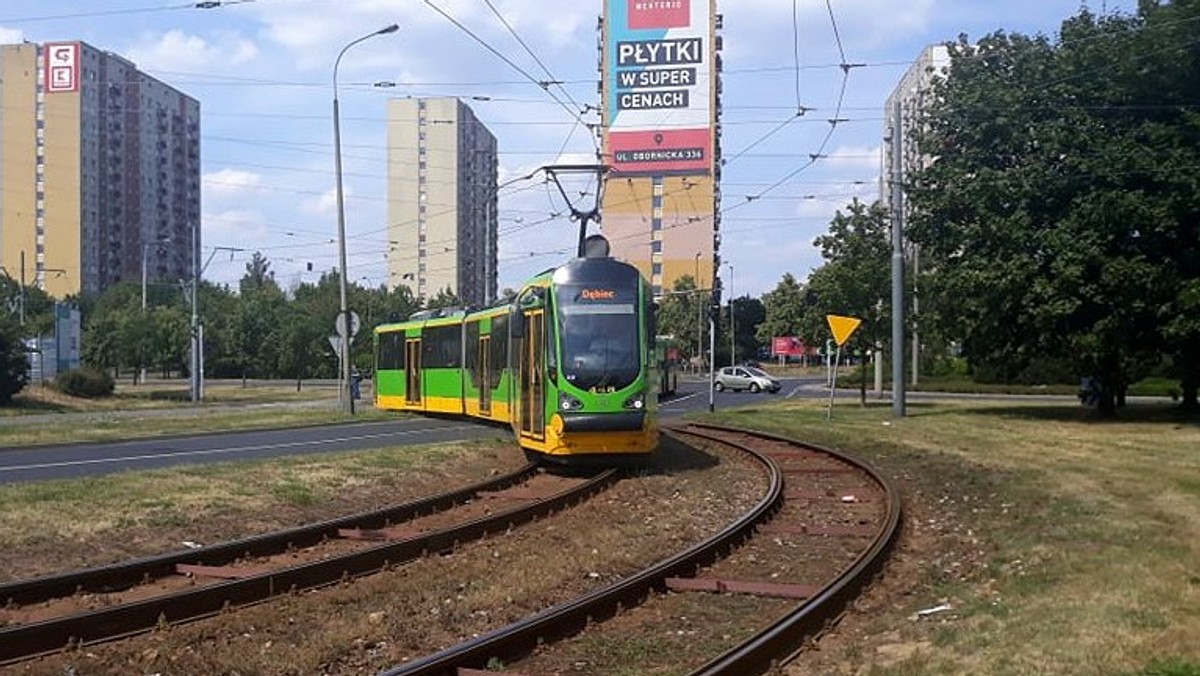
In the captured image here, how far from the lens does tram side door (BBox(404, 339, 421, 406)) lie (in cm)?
3569

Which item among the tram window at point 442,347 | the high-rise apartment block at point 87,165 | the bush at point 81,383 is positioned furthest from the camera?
the high-rise apartment block at point 87,165

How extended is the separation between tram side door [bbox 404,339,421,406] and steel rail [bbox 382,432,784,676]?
929 inches

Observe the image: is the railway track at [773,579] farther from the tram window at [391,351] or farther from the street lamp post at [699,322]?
the street lamp post at [699,322]

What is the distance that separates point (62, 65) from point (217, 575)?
107430 mm

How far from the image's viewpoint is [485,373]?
26.8 metres

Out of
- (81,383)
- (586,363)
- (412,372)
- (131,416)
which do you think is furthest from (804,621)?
(81,383)

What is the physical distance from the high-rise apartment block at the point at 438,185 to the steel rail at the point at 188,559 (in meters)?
66.6

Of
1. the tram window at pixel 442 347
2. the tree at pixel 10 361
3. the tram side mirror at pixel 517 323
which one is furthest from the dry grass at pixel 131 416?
the tram side mirror at pixel 517 323

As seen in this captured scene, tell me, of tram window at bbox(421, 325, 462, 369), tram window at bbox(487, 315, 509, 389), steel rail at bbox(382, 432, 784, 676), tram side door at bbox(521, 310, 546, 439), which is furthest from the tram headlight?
tram window at bbox(421, 325, 462, 369)

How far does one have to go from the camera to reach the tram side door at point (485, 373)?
26016 millimetres

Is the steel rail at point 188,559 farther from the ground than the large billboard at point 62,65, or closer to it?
closer to it

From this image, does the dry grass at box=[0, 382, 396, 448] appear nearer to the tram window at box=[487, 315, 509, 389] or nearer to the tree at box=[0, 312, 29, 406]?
the tree at box=[0, 312, 29, 406]

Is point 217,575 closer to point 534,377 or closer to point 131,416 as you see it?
point 534,377

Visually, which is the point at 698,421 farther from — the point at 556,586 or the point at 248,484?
the point at 556,586
